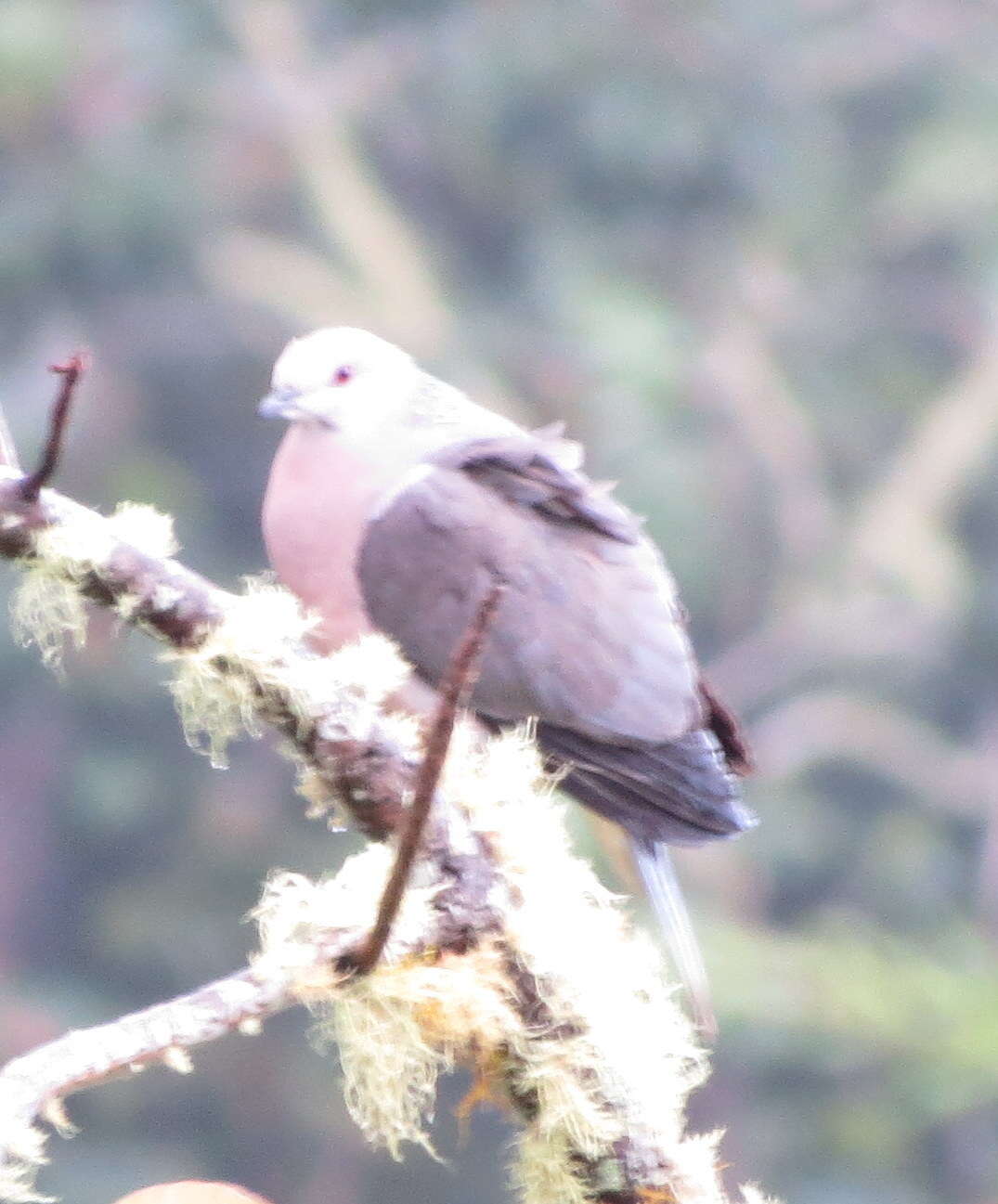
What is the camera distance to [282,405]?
177cm

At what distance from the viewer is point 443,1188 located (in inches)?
238

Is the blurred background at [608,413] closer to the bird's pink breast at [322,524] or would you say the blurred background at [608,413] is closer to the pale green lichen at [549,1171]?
the bird's pink breast at [322,524]

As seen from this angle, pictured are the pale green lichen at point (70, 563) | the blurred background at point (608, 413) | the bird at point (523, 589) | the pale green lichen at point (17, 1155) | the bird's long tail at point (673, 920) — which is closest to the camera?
the pale green lichen at point (17, 1155)

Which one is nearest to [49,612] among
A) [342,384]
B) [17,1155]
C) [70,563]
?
[70,563]

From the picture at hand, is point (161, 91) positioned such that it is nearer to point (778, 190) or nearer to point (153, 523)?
point (778, 190)

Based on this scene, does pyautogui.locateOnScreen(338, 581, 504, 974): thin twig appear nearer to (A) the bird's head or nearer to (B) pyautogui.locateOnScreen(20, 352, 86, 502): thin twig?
(B) pyautogui.locateOnScreen(20, 352, 86, 502): thin twig

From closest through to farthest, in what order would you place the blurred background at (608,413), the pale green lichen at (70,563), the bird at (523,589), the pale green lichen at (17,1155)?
the pale green lichen at (17,1155), the pale green lichen at (70,563), the bird at (523,589), the blurred background at (608,413)

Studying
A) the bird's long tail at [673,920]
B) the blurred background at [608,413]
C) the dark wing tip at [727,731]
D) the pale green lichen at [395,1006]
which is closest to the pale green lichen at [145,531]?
the pale green lichen at [395,1006]

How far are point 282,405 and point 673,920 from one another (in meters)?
0.54

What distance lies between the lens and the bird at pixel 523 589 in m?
1.68

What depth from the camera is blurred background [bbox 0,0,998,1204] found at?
221 inches

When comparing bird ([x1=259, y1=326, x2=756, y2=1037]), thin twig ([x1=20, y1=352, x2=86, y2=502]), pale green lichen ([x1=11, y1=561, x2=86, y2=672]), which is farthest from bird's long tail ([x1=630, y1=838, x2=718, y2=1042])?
thin twig ([x1=20, y1=352, x2=86, y2=502])

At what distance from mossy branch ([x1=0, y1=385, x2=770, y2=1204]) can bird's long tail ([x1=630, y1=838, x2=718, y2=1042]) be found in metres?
0.33

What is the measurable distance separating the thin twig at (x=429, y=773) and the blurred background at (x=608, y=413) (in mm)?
4067
